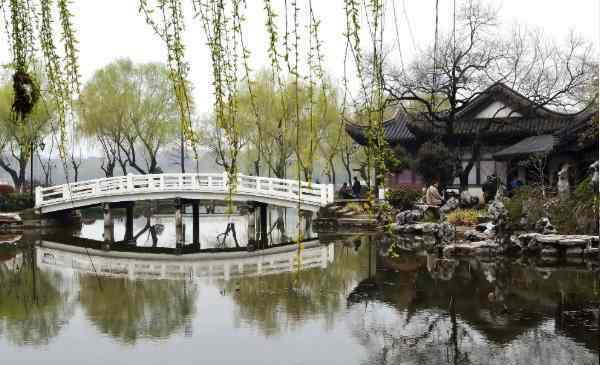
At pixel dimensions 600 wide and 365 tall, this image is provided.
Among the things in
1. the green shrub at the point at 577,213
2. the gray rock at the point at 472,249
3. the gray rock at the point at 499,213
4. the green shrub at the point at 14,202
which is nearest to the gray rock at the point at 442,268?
the gray rock at the point at 472,249

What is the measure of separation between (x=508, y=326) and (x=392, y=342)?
131 centimetres

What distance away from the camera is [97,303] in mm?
8648

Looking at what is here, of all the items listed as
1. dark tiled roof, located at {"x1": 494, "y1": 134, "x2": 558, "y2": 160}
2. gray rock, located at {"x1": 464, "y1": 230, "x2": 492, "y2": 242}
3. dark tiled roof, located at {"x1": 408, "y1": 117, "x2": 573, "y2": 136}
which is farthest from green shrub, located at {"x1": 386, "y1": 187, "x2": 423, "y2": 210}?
gray rock, located at {"x1": 464, "y1": 230, "x2": 492, "y2": 242}

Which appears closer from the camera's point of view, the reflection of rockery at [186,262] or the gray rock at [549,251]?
the gray rock at [549,251]

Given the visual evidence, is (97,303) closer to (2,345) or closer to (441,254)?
(2,345)

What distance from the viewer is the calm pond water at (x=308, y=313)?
19.9 feet

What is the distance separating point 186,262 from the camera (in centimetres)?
Result: 1298

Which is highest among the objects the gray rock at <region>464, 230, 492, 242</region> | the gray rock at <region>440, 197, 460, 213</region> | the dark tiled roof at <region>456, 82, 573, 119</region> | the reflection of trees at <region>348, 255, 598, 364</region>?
the dark tiled roof at <region>456, 82, 573, 119</region>

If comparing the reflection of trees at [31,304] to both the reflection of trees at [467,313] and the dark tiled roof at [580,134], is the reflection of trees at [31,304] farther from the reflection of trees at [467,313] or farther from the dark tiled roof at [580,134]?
the dark tiled roof at [580,134]

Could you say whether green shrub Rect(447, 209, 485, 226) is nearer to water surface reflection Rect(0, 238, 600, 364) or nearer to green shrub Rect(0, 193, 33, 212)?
water surface reflection Rect(0, 238, 600, 364)

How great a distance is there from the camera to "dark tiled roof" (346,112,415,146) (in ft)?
64.8

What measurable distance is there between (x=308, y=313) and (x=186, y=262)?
5.86m

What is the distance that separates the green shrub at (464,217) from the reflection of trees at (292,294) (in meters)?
3.43

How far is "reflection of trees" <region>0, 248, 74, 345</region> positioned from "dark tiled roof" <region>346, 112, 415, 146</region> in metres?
10.6
